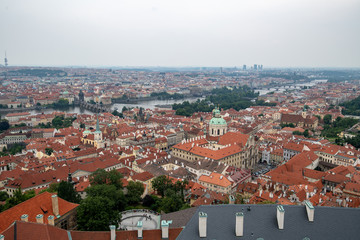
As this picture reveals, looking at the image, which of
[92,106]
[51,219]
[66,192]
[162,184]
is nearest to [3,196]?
[66,192]

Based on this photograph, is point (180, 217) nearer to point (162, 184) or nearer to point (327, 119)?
point (162, 184)

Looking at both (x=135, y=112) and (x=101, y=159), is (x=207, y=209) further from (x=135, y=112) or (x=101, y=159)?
(x=135, y=112)

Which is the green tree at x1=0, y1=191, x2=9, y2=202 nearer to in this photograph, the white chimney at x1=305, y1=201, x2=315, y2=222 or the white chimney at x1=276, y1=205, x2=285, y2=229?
the white chimney at x1=276, y1=205, x2=285, y2=229

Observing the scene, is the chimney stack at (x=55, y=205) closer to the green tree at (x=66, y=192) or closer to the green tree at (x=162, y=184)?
the green tree at (x=66, y=192)

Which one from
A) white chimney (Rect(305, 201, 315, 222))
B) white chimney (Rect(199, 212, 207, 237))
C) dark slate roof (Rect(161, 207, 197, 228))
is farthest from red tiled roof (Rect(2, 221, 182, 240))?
white chimney (Rect(305, 201, 315, 222))

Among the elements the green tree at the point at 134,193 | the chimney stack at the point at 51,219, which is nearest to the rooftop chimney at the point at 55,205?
the chimney stack at the point at 51,219
